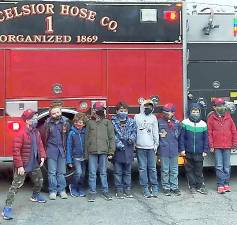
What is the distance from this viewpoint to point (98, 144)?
7652mm

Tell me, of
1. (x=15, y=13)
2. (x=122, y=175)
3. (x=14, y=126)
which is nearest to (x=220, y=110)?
(x=122, y=175)

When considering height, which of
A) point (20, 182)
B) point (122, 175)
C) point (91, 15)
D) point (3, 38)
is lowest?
point (122, 175)

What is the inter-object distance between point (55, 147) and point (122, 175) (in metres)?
1.15

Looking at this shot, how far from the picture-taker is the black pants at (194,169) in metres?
8.09

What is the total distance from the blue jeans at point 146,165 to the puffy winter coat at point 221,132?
0.98 metres

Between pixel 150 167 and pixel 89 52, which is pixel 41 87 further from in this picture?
pixel 150 167

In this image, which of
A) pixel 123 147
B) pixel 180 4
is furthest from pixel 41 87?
pixel 180 4

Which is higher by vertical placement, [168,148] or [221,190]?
[168,148]

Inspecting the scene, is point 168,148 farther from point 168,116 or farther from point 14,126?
point 14,126

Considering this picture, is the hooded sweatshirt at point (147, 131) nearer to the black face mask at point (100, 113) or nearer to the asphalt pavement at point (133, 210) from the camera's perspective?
the black face mask at point (100, 113)

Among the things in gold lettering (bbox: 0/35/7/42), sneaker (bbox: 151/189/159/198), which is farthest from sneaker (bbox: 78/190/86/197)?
gold lettering (bbox: 0/35/7/42)

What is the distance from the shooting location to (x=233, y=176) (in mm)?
9391

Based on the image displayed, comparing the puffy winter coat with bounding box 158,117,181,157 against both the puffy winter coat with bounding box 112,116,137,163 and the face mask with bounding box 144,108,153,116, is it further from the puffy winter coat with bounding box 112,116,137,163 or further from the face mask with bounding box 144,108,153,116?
the puffy winter coat with bounding box 112,116,137,163

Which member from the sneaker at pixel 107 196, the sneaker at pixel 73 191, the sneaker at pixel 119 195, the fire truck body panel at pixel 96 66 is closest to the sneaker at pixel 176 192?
the sneaker at pixel 119 195
